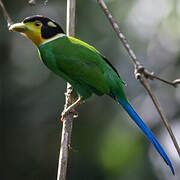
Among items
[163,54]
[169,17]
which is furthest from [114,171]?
[169,17]

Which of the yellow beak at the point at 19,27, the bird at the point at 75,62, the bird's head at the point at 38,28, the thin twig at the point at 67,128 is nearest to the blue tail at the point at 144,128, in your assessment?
the bird at the point at 75,62

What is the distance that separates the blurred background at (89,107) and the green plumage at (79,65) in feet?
9.31

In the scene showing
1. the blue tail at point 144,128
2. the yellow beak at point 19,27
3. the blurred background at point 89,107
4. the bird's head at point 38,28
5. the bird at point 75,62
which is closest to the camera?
the blue tail at point 144,128

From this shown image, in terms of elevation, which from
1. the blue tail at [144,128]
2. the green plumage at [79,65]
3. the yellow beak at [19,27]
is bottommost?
the blue tail at [144,128]

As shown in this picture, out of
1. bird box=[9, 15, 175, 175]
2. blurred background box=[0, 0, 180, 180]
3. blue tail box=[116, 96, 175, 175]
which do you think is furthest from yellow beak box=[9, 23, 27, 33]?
blurred background box=[0, 0, 180, 180]

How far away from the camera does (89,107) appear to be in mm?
8086

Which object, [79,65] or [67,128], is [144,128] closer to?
[67,128]

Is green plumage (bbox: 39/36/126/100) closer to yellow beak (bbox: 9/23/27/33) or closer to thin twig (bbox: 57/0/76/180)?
thin twig (bbox: 57/0/76/180)

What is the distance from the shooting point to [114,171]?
7.20 metres

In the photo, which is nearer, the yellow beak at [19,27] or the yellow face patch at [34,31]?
the yellow beak at [19,27]

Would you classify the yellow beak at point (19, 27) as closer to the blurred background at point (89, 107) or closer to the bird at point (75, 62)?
the bird at point (75, 62)

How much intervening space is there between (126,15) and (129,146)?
2.05 metres

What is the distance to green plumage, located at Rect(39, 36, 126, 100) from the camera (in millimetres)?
3844

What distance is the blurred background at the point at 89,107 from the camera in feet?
22.9
